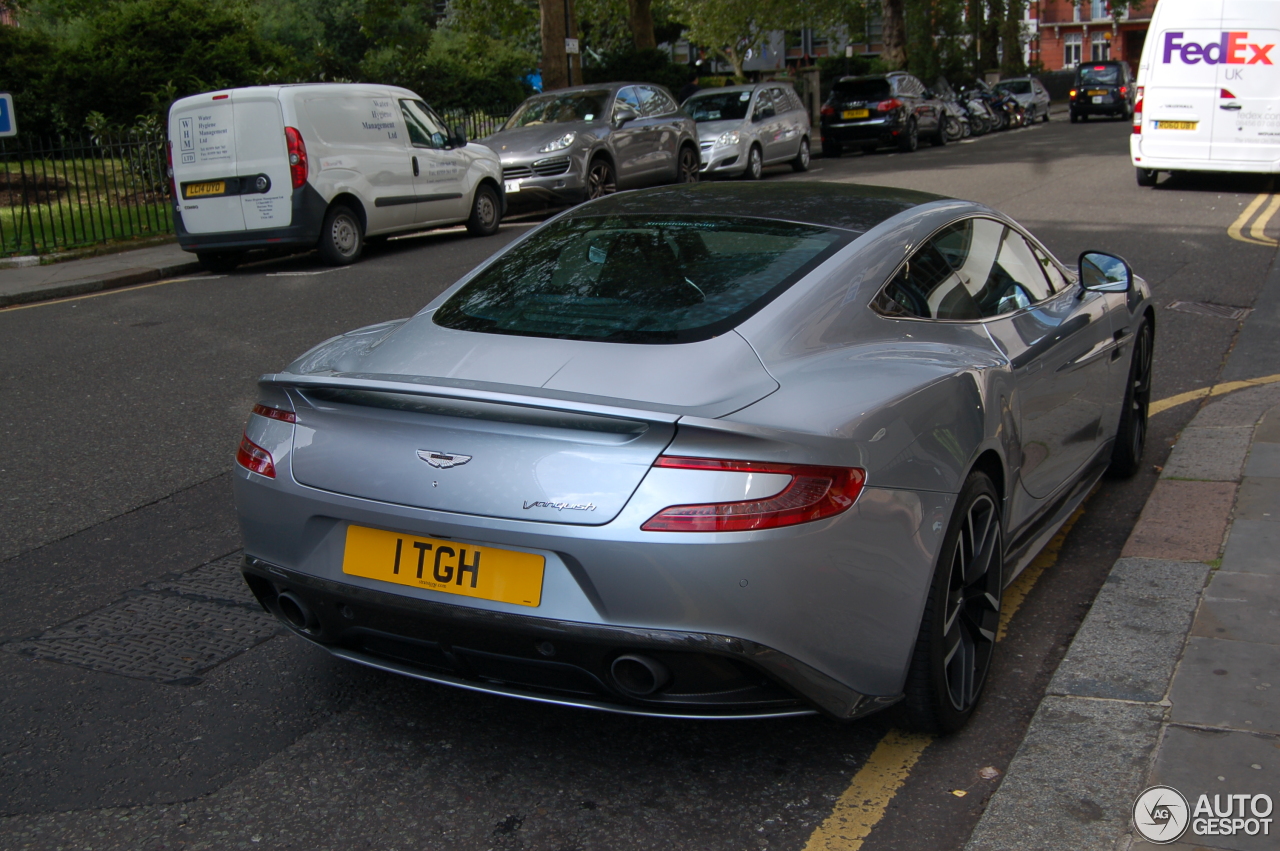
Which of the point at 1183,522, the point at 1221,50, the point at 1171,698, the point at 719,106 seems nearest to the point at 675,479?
the point at 1171,698

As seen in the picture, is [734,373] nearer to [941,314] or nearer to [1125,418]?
[941,314]

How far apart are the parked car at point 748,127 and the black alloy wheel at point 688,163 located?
2.59 feet

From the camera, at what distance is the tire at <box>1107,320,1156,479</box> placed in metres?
5.15

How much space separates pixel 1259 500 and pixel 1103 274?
1.09m

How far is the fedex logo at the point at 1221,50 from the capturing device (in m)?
16.4

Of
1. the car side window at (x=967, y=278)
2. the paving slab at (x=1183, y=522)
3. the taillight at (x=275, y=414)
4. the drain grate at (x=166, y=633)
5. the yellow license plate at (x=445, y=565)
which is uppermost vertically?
the car side window at (x=967, y=278)

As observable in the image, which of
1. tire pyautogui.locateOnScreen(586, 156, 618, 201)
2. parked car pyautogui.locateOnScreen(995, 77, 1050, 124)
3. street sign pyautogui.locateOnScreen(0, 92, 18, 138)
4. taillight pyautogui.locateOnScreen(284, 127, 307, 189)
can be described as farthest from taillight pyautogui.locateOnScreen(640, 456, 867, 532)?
parked car pyautogui.locateOnScreen(995, 77, 1050, 124)

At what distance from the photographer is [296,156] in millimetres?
12531

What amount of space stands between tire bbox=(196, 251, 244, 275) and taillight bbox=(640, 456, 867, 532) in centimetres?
1154

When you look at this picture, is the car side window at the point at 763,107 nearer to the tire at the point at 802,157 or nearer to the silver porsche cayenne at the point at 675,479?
the tire at the point at 802,157

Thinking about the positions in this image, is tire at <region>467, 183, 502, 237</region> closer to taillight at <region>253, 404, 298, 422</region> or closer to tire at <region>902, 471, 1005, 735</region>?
taillight at <region>253, 404, 298, 422</region>

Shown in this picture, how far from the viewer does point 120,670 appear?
11.9 feet

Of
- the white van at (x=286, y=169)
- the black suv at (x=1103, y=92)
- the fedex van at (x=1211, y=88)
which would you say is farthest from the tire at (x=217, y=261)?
the black suv at (x=1103, y=92)

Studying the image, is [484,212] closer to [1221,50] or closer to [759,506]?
[1221,50]
